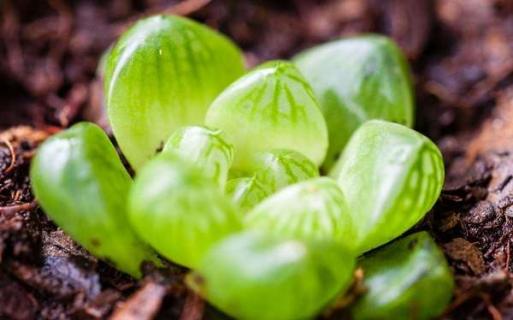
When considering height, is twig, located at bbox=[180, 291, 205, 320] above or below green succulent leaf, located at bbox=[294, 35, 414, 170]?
below

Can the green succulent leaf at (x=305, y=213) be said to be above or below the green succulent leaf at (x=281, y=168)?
above

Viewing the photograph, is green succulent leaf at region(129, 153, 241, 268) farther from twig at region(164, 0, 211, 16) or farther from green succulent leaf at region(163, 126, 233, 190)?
twig at region(164, 0, 211, 16)

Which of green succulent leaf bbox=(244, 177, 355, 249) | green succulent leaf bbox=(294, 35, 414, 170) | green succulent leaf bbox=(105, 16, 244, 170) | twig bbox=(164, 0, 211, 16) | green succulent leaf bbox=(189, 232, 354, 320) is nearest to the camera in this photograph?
green succulent leaf bbox=(189, 232, 354, 320)

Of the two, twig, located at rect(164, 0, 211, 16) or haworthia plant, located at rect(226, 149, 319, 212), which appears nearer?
haworthia plant, located at rect(226, 149, 319, 212)

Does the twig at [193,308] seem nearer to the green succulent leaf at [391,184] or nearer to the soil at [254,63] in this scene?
the soil at [254,63]

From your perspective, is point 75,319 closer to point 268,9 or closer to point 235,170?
point 235,170

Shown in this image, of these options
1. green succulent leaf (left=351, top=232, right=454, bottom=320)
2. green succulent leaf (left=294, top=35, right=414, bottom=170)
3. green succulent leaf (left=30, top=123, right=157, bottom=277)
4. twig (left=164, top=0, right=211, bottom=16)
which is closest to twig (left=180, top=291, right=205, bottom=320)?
green succulent leaf (left=30, top=123, right=157, bottom=277)

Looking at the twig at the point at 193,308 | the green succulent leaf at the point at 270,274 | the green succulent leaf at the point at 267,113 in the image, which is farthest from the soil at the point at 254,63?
the green succulent leaf at the point at 267,113
